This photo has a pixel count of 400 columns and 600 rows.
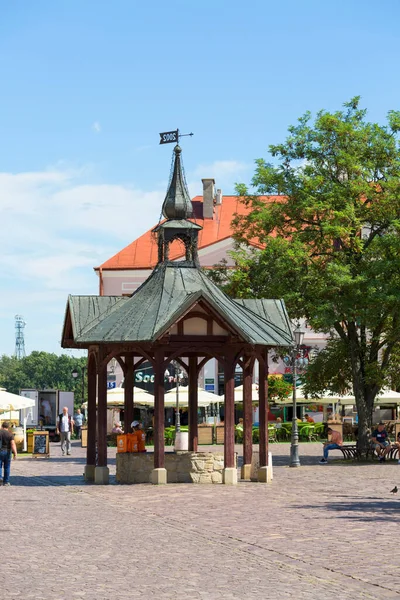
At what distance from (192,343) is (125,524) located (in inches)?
345

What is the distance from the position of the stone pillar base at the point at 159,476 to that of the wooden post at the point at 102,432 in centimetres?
132

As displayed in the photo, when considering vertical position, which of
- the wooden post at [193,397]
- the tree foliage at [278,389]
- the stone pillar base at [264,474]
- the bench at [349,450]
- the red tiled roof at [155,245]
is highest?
the red tiled roof at [155,245]

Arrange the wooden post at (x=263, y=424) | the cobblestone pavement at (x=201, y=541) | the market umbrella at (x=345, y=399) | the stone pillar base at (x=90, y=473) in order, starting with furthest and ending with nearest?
the market umbrella at (x=345, y=399) < the stone pillar base at (x=90, y=473) < the wooden post at (x=263, y=424) < the cobblestone pavement at (x=201, y=541)

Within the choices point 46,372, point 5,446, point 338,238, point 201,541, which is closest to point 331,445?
point 338,238

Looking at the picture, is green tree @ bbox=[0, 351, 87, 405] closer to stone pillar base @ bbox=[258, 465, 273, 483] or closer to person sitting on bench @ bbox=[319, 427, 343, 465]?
person sitting on bench @ bbox=[319, 427, 343, 465]

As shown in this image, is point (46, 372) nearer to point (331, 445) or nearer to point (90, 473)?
point (331, 445)

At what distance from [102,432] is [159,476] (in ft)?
6.25

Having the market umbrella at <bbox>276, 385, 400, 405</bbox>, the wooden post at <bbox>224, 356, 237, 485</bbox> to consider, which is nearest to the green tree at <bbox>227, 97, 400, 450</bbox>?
the wooden post at <bbox>224, 356, 237, 485</bbox>

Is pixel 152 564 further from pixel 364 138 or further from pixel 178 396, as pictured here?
pixel 178 396

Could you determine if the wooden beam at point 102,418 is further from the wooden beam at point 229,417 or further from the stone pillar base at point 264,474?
the stone pillar base at point 264,474

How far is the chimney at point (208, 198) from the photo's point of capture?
80.1 metres

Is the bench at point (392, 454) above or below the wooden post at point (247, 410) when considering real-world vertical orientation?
below

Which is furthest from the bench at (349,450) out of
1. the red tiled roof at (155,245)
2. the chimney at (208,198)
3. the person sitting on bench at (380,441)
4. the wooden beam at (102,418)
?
the chimney at (208,198)

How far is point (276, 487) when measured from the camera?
24.3 meters
